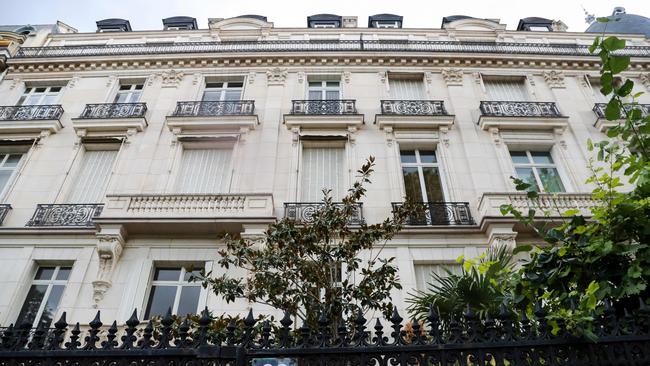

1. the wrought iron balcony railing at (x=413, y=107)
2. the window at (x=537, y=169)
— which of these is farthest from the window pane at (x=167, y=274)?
the window at (x=537, y=169)

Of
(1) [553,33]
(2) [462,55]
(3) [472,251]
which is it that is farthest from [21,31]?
(1) [553,33]

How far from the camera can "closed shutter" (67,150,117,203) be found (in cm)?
1090

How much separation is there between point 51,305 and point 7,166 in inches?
221

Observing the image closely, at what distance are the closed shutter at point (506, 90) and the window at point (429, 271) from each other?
23.8 ft

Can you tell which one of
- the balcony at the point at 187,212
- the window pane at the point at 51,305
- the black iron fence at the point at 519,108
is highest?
the black iron fence at the point at 519,108

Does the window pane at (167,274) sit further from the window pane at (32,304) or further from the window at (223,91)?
Result: the window at (223,91)

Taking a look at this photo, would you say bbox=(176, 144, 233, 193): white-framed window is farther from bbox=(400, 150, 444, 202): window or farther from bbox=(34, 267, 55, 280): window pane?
bbox=(400, 150, 444, 202): window

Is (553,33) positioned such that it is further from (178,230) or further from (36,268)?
(36,268)

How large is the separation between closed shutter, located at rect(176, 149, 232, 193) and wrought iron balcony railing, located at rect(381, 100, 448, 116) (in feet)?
17.6

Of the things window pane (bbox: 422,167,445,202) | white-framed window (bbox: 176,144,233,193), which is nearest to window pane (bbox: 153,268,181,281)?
white-framed window (bbox: 176,144,233,193)

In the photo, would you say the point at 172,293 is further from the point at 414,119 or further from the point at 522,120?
the point at 522,120

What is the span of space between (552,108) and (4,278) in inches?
642

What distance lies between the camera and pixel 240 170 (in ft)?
36.5

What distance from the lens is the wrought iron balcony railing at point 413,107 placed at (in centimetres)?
1252
